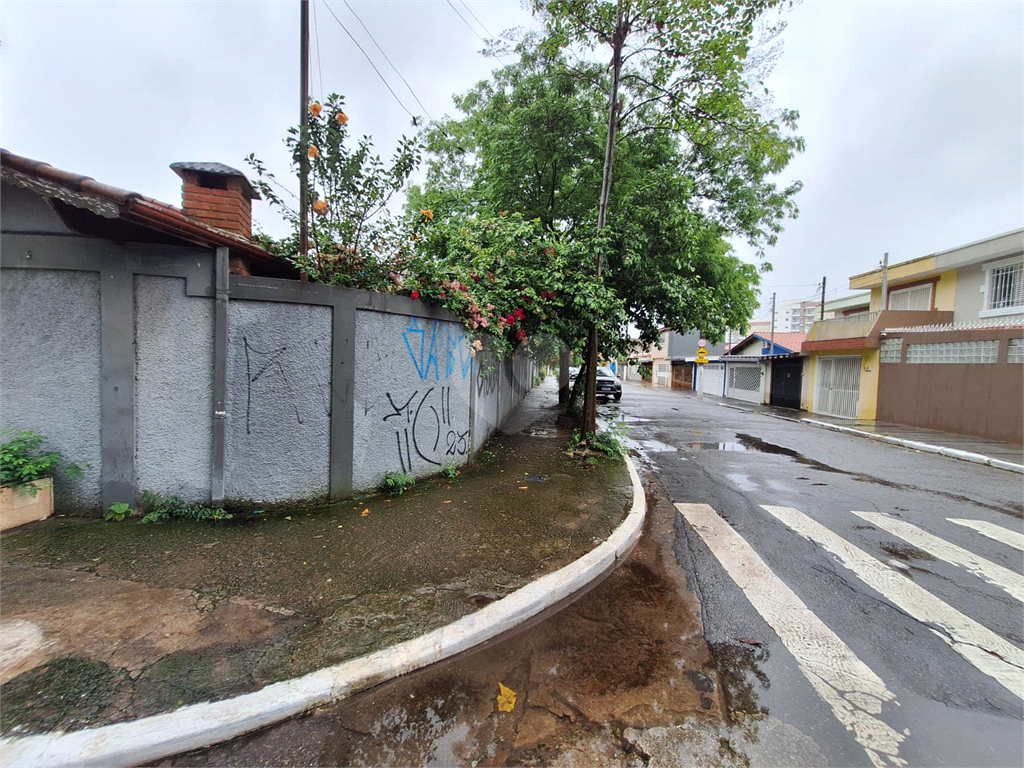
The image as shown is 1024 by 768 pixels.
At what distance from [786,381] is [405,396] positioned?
2152cm

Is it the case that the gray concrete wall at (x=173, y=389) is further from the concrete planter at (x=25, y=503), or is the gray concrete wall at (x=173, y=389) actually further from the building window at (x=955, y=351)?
the building window at (x=955, y=351)

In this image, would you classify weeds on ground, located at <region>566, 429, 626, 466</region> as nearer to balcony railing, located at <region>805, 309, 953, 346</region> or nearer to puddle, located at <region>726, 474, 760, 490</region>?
puddle, located at <region>726, 474, 760, 490</region>

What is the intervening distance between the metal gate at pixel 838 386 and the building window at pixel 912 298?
4494 mm

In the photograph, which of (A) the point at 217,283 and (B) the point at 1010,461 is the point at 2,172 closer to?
(A) the point at 217,283

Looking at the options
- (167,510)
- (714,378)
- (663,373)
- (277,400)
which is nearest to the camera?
(167,510)

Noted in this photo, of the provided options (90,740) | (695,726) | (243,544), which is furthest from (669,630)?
(243,544)

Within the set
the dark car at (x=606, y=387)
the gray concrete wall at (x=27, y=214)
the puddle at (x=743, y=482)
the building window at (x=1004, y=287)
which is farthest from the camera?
the dark car at (x=606, y=387)

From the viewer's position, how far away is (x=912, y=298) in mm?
18500

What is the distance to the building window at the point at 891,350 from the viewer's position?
14.4m

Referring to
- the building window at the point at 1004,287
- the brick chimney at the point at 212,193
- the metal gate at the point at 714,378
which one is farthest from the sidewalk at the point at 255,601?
the metal gate at the point at 714,378

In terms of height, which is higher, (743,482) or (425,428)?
(425,428)

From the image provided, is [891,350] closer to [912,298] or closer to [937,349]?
[937,349]

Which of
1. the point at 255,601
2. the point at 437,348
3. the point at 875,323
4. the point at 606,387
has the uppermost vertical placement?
the point at 875,323

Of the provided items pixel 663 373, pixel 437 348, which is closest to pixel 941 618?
pixel 437 348
